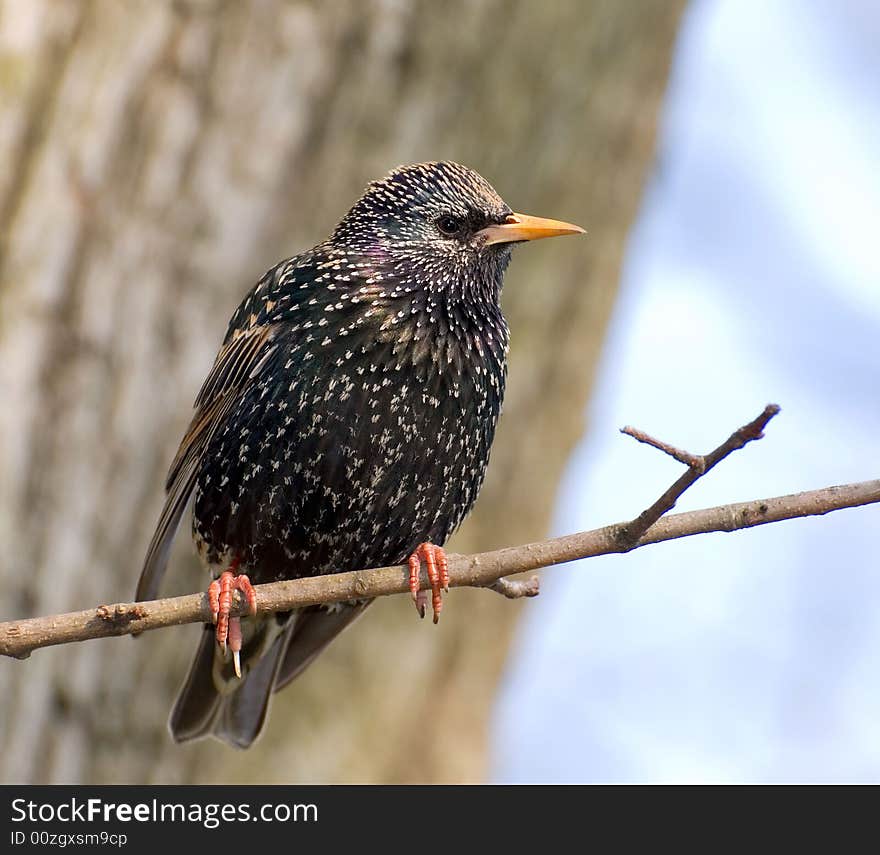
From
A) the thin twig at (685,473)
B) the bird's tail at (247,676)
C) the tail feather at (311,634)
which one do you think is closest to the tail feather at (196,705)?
the bird's tail at (247,676)

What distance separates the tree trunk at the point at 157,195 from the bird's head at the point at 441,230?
1.36 meters

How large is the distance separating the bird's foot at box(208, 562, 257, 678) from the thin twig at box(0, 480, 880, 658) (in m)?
0.23

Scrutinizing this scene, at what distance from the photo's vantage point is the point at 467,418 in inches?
149

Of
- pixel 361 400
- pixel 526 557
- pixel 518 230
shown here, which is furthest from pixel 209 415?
pixel 526 557

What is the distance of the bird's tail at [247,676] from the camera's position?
4398 mm

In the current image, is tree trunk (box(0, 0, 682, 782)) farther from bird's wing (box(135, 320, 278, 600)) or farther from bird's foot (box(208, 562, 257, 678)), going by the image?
bird's foot (box(208, 562, 257, 678))

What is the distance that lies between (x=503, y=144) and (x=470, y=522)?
6.42ft

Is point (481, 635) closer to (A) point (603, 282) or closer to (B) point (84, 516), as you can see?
(A) point (603, 282)

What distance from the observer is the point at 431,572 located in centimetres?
350

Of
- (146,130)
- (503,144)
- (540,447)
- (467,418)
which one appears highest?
(503,144)

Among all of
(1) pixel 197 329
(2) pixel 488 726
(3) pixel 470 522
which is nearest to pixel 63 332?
(1) pixel 197 329

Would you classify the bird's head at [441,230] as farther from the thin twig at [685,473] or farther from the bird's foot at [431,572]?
the thin twig at [685,473]

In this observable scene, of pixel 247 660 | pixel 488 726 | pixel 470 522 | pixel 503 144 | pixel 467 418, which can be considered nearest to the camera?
pixel 467 418

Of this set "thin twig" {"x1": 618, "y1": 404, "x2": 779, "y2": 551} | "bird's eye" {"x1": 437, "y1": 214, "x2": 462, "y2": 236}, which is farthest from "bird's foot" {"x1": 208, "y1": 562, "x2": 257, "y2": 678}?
"bird's eye" {"x1": 437, "y1": 214, "x2": 462, "y2": 236}
